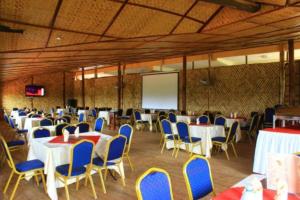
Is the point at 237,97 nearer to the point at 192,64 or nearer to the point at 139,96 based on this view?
the point at 192,64

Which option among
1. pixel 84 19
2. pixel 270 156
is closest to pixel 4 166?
pixel 84 19

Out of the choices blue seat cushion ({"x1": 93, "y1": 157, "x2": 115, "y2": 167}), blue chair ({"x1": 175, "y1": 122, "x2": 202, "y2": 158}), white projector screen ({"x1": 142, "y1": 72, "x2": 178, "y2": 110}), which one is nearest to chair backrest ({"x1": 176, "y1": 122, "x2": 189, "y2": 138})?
blue chair ({"x1": 175, "y1": 122, "x2": 202, "y2": 158})

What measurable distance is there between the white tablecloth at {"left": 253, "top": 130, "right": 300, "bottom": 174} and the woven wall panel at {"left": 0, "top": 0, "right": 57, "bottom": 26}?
4.21 meters

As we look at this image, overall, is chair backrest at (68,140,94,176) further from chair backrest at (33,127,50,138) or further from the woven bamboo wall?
the woven bamboo wall

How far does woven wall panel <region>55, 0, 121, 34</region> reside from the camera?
3.57 meters

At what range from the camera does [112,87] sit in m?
18.0

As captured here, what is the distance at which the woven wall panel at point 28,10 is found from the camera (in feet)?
10.5

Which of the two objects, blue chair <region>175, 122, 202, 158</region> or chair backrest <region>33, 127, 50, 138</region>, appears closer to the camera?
chair backrest <region>33, 127, 50, 138</region>

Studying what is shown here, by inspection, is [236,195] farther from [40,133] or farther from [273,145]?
[40,133]

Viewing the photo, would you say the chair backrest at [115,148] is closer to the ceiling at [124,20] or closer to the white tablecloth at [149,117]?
the ceiling at [124,20]

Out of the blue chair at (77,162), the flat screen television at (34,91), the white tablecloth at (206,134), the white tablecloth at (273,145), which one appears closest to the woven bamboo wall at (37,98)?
the flat screen television at (34,91)

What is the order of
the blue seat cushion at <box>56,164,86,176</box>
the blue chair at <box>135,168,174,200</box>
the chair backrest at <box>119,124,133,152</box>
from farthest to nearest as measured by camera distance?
the chair backrest at <box>119,124,133,152</box>
the blue seat cushion at <box>56,164,86,176</box>
the blue chair at <box>135,168,174,200</box>

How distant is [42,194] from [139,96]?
488 inches

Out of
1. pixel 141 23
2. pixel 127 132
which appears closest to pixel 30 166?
pixel 127 132
